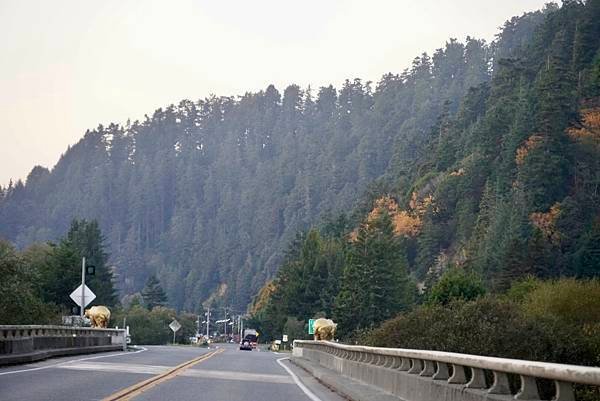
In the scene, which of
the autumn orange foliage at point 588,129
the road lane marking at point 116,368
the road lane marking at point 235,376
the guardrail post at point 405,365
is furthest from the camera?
the autumn orange foliage at point 588,129

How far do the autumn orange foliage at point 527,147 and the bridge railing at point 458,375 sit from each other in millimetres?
107385

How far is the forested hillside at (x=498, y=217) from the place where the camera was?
373 feet

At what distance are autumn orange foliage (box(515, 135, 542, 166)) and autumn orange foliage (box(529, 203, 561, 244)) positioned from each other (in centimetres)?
890

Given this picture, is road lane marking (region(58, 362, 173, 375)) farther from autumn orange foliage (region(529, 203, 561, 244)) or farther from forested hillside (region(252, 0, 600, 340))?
autumn orange foliage (region(529, 203, 561, 244))

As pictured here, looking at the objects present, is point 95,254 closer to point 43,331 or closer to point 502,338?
point 43,331

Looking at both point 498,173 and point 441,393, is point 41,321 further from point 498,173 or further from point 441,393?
point 498,173

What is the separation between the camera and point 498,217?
421 feet

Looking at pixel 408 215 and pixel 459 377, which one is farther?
pixel 408 215

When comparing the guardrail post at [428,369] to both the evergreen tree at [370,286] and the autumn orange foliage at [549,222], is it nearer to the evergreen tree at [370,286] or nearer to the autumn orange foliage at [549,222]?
the evergreen tree at [370,286]

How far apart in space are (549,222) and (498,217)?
22.4 feet

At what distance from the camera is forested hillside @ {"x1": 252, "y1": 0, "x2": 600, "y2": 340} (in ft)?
373

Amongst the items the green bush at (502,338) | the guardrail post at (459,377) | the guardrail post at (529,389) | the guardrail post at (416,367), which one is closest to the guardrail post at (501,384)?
the guardrail post at (529,389)

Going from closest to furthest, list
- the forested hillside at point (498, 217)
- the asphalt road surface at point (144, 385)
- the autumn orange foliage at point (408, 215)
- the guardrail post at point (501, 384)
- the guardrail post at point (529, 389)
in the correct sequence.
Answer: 1. the guardrail post at point (529, 389)
2. the guardrail post at point (501, 384)
3. the asphalt road surface at point (144, 385)
4. the forested hillside at point (498, 217)
5. the autumn orange foliage at point (408, 215)

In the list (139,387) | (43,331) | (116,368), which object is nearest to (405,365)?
(139,387)
